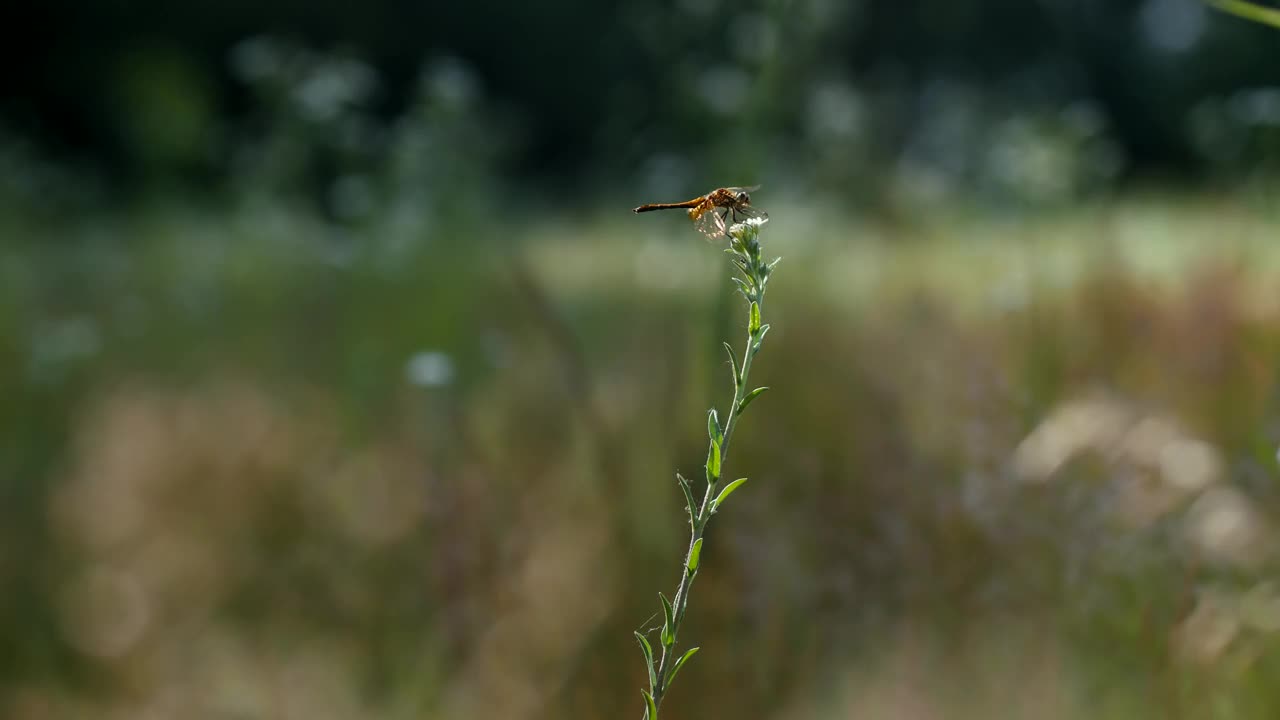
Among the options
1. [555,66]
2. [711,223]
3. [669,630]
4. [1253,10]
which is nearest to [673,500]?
[711,223]

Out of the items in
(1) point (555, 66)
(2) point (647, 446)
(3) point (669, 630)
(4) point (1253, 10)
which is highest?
(4) point (1253, 10)

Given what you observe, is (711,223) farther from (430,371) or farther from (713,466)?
(430,371)

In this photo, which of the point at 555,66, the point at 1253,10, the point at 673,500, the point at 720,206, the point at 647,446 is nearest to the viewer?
the point at 1253,10

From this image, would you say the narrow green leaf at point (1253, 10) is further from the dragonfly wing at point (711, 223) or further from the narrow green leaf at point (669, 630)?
the narrow green leaf at point (669, 630)

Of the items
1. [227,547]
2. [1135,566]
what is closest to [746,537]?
[1135,566]

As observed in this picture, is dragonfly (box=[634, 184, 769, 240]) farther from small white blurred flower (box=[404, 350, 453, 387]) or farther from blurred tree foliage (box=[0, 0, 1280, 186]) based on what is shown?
blurred tree foliage (box=[0, 0, 1280, 186])

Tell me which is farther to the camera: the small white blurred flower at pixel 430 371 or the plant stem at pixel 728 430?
the small white blurred flower at pixel 430 371

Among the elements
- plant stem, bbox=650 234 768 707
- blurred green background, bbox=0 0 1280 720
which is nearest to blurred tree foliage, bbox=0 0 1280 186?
blurred green background, bbox=0 0 1280 720

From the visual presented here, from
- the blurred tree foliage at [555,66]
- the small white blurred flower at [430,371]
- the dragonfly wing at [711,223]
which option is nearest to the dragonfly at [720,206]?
the dragonfly wing at [711,223]
